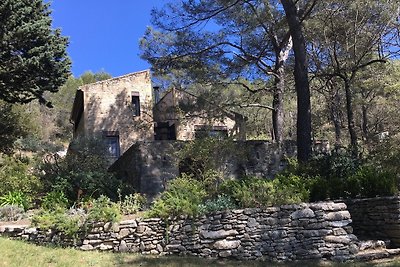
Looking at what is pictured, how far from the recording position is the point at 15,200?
11.4m

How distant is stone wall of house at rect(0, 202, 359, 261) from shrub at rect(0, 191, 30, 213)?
94.5 inches

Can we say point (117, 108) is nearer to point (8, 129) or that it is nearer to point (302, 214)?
point (8, 129)

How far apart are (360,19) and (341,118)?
9978mm

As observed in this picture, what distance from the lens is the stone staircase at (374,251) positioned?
894cm

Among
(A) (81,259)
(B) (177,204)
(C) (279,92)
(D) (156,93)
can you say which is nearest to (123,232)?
(B) (177,204)

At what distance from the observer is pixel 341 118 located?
1008 inches

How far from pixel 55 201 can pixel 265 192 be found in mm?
5299

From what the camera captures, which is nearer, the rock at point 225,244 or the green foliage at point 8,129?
the rock at point 225,244

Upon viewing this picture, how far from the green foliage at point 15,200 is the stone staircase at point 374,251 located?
829 cm

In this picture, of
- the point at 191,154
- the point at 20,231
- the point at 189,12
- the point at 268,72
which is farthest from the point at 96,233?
the point at 268,72

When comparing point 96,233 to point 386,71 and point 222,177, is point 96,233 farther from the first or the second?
point 386,71

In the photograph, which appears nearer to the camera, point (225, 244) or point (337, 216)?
point (225, 244)

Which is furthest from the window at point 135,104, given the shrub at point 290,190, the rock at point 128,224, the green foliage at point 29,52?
the rock at point 128,224

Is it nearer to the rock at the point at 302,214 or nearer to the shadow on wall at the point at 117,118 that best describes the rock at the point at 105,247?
the rock at the point at 302,214
